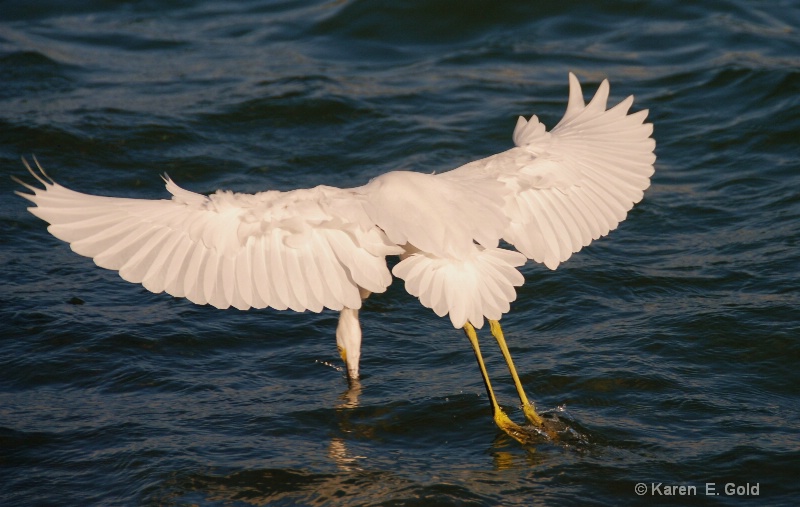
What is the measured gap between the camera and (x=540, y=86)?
33.7 feet

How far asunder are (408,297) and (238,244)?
88.0 inches

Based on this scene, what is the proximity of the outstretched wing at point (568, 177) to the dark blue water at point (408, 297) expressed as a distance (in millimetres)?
866

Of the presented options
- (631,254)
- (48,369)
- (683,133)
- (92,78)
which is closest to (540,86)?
(683,133)

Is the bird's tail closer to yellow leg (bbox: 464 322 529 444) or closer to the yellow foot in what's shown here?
yellow leg (bbox: 464 322 529 444)

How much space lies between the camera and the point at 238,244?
4.73 m

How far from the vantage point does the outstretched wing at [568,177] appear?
513cm

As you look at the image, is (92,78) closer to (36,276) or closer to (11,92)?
(11,92)

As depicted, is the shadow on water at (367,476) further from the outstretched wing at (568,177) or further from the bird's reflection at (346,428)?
the outstretched wing at (568,177)

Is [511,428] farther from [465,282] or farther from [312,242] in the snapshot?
[312,242]
